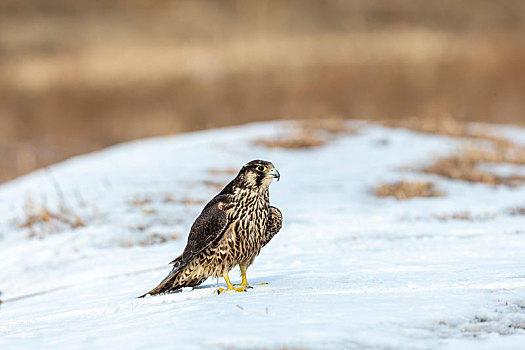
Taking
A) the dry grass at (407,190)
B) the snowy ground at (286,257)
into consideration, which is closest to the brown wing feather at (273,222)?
the snowy ground at (286,257)

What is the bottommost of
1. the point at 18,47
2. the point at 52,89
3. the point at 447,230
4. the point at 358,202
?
the point at 447,230

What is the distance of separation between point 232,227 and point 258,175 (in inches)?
14.4

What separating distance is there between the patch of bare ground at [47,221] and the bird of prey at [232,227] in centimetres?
357

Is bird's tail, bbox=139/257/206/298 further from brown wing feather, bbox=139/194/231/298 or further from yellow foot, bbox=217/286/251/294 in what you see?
yellow foot, bbox=217/286/251/294

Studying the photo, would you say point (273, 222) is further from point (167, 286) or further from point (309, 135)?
point (309, 135)

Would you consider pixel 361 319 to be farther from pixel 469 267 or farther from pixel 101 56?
pixel 101 56

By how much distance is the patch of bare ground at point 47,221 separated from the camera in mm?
8133

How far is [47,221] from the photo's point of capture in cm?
818

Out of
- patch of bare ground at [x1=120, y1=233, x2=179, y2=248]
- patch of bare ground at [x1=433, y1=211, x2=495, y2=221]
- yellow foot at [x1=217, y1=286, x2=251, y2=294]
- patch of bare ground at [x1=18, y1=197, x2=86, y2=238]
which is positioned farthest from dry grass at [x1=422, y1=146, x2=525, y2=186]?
yellow foot at [x1=217, y1=286, x2=251, y2=294]

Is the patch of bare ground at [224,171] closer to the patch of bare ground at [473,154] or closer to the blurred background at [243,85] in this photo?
the patch of bare ground at [473,154]

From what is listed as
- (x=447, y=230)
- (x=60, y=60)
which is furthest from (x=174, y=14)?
(x=447, y=230)

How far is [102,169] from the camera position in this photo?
10898 millimetres

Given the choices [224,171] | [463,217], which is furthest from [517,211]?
[224,171]

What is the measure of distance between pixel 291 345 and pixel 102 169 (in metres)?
7.97
